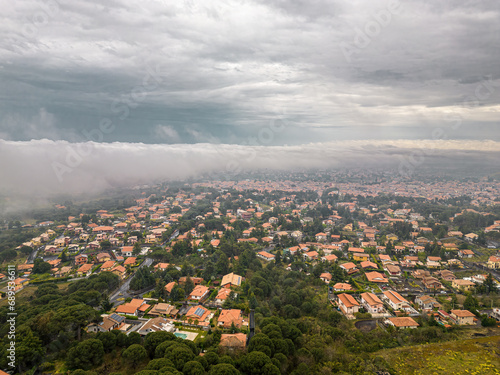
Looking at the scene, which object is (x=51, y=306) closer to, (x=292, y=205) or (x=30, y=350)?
(x=30, y=350)

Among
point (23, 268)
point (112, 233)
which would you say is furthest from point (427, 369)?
point (112, 233)

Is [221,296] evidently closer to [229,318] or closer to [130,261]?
[229,318]

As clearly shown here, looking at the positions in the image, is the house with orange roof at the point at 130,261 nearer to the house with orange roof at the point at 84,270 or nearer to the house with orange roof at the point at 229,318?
the house with orange roof at the point at 84,270

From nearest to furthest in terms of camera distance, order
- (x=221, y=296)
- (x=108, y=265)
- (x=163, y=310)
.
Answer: (x=163, y=310) < (x=221, y=296) < (x=108, y=265)

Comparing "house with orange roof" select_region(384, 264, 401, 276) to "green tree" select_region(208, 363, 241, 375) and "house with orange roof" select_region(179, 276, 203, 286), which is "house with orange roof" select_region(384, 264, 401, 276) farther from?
"green tree" select_region(208, 363, 241, 375)

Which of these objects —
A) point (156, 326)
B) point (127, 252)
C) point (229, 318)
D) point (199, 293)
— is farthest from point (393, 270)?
point (127, 252)

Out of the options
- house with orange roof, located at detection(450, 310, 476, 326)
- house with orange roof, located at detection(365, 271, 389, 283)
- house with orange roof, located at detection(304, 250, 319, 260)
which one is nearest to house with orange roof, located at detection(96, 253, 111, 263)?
house with orange roof, located at detection(304, 250, 319, 260)
